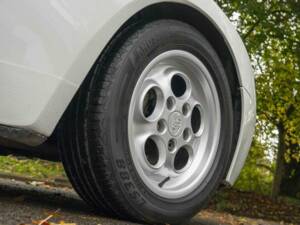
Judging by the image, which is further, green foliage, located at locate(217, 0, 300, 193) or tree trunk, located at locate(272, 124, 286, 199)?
tree trunk, located at locate(272, 124, 286, 199)

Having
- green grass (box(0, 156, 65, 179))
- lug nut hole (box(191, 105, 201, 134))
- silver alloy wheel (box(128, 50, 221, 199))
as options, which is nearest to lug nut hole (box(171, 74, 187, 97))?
silver alloy wheel (box(128, 50, 221, 199))

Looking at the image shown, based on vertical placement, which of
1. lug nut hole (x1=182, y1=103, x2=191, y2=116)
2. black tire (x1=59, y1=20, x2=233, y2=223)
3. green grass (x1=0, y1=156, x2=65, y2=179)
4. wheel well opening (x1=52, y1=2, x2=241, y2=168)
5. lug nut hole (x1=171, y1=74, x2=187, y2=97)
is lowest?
green grass (x1=0, y1=156, x2=65, y2=179)

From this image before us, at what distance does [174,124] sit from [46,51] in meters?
0.75

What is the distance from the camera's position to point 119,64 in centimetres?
258

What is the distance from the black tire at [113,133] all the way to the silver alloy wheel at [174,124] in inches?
2.1

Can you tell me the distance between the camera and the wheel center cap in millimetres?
2789

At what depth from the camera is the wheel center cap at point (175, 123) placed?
9.15ft

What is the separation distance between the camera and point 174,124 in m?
2.81

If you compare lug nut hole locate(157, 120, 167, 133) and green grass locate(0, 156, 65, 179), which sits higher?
lug nut hole locate(157, 120, 167, 133)

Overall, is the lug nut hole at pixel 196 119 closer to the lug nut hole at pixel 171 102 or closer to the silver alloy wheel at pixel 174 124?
the silver alloy wheel at pixel 174 124

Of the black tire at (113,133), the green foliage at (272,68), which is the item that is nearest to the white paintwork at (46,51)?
the black tire at (113,133)

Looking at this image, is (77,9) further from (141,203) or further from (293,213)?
(293,213)

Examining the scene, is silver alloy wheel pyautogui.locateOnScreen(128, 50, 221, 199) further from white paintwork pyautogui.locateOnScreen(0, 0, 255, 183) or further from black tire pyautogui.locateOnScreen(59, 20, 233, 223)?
white paintwork pyautogui.locateOnScreen(0, 0, 255, 183)

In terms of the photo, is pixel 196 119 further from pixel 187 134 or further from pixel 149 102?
pixel 149 102
